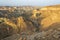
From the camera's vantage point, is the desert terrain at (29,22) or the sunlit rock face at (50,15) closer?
the desert terrain at (29,22)

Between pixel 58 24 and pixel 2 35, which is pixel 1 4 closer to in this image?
pixel 2 35

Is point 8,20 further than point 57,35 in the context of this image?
Yes

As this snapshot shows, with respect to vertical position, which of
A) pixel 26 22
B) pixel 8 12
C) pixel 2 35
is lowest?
pixel 2 35

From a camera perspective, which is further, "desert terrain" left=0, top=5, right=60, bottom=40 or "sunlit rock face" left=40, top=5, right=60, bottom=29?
Result: "sunlit rock face" left=40, top=5, right=60, bottom=29

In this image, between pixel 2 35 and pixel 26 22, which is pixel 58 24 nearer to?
pixel 26 22

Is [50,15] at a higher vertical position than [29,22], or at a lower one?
higher

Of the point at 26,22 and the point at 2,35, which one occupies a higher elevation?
the point at 26,22

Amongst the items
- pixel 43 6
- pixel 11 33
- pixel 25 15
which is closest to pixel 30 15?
pixel 25 15
